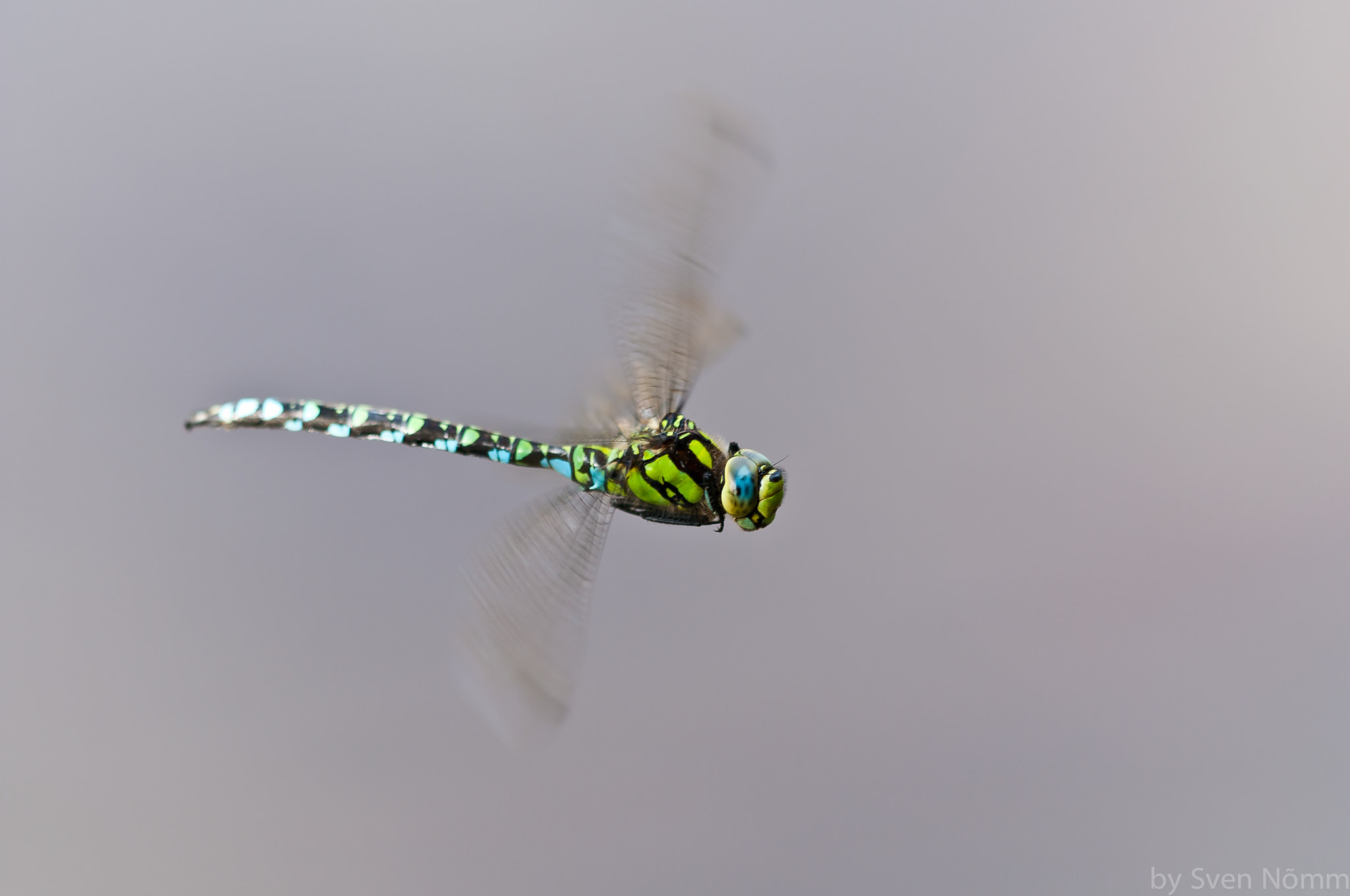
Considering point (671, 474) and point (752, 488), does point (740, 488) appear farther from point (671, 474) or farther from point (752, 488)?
point (671, 474)

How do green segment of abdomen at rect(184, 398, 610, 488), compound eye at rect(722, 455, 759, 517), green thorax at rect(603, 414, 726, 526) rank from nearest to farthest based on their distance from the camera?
compound eye at rect(722, 455, 759, 517), green thorax at rect(603, 414, 726, 526), green segment of abdomen at rect(184, 398, 610, 488)

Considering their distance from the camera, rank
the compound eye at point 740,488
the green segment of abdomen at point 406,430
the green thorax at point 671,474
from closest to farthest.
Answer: the compound eye at point 740,488 < the green thorax at point 671,474 < the green segment of abdomen at point 406,430

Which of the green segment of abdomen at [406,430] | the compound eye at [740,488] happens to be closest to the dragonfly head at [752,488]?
the compound eye at [740,488]

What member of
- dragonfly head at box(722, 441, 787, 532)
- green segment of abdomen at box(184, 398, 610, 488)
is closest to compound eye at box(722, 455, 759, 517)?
dragonfly head at box(722, 441, 787, 532)

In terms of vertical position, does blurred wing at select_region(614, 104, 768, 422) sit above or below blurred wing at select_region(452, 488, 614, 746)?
above

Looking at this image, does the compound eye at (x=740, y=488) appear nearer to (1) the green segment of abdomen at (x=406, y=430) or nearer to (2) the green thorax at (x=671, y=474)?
(2) the green thorax at (x=671, y=474)

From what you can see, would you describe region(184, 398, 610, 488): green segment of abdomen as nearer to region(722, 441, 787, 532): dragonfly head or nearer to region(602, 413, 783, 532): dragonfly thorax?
region(602, 413, 783, 532): dragonfly thorax

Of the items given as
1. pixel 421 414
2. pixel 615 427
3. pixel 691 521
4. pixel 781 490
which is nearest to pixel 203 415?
pixel 421 414

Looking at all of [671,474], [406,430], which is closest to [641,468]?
[671,474]
